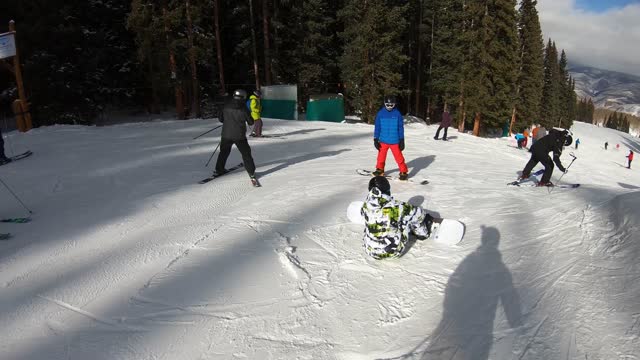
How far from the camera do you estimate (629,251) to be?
13.3 ft

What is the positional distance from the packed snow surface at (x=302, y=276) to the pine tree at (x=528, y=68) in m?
38.0

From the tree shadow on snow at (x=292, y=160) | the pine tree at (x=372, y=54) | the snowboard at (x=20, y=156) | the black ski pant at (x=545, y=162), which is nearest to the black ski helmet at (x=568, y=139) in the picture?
the black ski pant at (x=545, y=162)

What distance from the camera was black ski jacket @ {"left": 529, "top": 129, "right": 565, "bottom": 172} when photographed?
294 inches

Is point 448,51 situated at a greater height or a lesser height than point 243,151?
greater

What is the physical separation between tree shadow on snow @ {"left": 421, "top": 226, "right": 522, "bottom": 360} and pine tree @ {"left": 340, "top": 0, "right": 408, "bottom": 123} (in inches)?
905

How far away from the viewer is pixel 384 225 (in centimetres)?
450

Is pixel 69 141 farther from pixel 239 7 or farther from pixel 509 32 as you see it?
pixel 509 32

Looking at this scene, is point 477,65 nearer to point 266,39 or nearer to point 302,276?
point 266,39

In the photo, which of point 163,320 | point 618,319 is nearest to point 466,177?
point 618,319

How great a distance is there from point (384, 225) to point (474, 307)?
4.28 feet

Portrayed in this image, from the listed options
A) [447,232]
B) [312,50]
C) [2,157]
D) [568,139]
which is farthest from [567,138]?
[312,50]

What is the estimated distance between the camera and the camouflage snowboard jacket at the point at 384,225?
4.48 metres

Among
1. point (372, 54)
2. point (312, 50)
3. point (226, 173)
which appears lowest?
point (226, 173)

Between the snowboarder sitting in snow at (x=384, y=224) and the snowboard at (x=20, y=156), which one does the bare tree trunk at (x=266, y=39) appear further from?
the snowboarder sitting in snow at (x=384, y=224)
